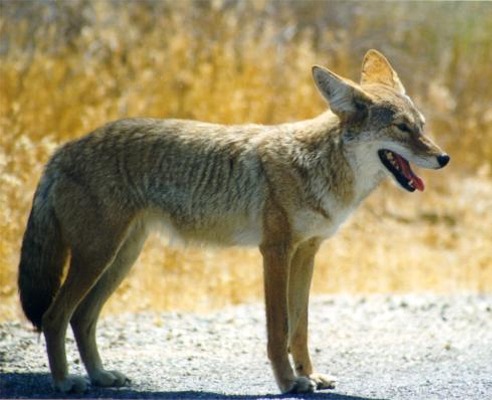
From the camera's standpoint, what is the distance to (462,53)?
1648cm

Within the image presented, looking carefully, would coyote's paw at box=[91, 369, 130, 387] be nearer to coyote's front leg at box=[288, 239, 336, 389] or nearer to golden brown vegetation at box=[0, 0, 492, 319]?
coyote's front leg at box=[288, 239, 336, 389]

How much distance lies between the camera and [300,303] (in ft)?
24.1

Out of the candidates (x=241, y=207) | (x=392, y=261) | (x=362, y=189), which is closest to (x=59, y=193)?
(x=241, y=207)

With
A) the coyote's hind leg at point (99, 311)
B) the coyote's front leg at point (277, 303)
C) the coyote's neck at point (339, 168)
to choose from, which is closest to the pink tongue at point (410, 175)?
the coyote's neck at point (339, 168)

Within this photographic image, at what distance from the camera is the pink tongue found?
699cm

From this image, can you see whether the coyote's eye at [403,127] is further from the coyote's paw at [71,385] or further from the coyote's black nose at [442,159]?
the coyote's paw at [71,385]

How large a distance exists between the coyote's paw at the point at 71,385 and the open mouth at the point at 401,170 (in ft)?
7.16

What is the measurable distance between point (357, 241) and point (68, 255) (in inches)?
225

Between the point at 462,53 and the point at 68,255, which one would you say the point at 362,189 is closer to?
the point at 68,255

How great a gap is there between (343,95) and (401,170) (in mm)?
563

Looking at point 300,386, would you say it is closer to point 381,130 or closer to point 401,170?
point 401,170

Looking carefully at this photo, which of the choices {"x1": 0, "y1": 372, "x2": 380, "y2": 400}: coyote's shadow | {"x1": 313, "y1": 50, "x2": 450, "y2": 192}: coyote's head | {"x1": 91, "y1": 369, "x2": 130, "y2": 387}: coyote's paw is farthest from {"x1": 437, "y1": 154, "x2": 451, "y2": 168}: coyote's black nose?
{"x1": 91, "y1": 369, "x2": 130, "y2": 387}: coyote's paw

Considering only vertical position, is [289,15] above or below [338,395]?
above

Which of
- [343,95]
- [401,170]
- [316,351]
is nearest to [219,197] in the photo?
[343,95]
